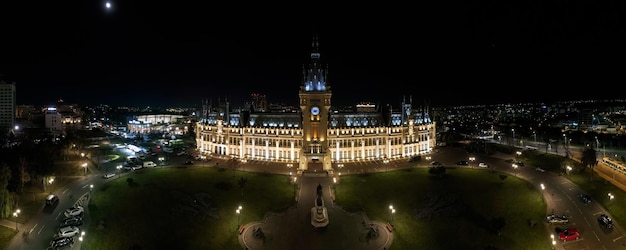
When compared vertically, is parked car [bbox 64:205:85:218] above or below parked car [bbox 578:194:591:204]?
below

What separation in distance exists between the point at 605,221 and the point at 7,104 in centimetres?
21275

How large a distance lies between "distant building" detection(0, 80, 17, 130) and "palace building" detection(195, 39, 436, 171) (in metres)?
111

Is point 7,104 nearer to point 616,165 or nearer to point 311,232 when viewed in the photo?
point 311,232

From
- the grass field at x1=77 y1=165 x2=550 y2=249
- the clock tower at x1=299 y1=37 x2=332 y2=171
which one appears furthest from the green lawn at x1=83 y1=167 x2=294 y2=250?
the clock tower at x1=299 y1=37 x2=332 y2=171

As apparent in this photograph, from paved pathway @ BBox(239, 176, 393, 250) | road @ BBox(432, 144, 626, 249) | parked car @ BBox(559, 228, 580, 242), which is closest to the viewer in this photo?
road @ BBox(432, 144, 626, 249)

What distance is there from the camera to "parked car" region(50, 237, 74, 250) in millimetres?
46562

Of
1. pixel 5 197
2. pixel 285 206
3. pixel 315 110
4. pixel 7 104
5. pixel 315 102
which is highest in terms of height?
pixel 7 104

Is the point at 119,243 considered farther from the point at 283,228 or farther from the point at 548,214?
the point at 548,214

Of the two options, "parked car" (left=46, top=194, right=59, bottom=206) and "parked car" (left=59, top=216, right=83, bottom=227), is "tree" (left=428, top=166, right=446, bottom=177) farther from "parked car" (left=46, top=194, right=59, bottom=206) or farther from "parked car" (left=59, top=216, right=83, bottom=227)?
"parked car" (left=46, top=194, right=59, bottom=206)

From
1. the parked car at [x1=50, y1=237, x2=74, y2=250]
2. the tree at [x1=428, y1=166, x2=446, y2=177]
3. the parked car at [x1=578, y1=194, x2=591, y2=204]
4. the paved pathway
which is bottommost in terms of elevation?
the paved pathway

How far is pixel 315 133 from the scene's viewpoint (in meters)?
95.4

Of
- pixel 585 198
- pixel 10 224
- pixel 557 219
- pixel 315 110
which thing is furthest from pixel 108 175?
pixel 585 198

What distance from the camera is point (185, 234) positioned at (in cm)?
5534

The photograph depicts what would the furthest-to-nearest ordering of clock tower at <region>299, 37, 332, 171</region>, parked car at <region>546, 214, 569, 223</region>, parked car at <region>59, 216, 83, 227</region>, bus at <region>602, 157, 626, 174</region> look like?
clock tower at <region>299, 37, 332, 171</region>, bus at <region>602, 157, 626, 174</region>, parked car at <region>546, 214, 569, 223</region>, parked car at <region>59, 216, 83, 227</region>
